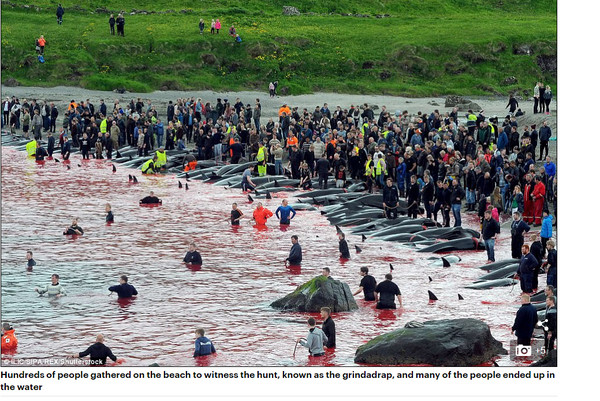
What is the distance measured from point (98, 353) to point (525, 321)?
936 centimetres

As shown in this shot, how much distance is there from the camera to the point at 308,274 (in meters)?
31.1

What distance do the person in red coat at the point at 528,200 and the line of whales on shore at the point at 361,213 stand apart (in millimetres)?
2126

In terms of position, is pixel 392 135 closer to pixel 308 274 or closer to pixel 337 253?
pixel 337 253

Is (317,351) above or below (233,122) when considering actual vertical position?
below

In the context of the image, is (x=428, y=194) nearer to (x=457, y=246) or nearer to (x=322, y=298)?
(x=457, y=246)

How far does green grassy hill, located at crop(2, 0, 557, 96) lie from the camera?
76375 mm

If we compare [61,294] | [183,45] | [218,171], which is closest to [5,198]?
[218,171]

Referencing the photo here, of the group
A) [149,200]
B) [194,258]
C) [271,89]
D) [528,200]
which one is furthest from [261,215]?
[271,89]

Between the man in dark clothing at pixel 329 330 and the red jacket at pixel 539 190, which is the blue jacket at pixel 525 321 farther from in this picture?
the red jacket at pixel 539 190

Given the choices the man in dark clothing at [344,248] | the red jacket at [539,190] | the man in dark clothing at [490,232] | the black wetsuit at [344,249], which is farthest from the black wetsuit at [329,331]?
the red jacket at [539,190]

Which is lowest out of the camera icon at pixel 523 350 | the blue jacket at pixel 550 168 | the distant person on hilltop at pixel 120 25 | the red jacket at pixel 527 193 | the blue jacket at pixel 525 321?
the camera icon at pixel 523 350

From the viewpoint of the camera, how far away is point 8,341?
2361cm

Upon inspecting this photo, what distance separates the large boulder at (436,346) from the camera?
21422mm

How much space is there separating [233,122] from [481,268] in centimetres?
2758
